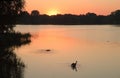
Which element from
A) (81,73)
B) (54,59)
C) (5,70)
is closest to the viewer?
(5,70)

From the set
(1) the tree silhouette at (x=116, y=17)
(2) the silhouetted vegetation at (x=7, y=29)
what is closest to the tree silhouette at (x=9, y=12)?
(2) the silhouetted vegetation at (x=7, y=29)

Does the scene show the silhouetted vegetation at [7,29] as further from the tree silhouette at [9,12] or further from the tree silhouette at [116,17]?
the tree silhouette at [116,17]

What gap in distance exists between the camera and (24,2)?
21.8 metres

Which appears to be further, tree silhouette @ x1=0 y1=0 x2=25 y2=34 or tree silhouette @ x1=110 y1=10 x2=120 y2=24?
tree silhouette @ x1=110 y1=10 x2=120 y2=24

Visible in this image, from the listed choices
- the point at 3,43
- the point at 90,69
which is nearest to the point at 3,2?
the point at 3,43

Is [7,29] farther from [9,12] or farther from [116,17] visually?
[116,17]

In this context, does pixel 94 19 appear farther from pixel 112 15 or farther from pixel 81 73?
pixel 81 73

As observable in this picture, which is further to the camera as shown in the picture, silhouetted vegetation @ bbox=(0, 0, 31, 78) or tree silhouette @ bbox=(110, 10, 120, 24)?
tree silhouette @ bbox=(110, 10, 120, 24)

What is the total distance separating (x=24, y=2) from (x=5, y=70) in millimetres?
4803

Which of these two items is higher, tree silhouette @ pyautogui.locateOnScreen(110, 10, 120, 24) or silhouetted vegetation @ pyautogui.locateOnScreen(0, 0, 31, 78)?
silhouetted vegetation @ pyautogui.locateOnScreen(0, 0, 31, 78)

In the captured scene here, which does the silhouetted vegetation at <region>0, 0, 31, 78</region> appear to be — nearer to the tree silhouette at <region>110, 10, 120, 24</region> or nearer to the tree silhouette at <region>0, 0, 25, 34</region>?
the tree silhouette at <region>0, 0, 25, 34</region>

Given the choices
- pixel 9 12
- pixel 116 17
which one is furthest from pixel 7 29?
pixel 116 17

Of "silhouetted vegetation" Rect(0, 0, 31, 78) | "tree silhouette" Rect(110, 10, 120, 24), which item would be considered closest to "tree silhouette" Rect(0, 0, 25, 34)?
"silhouetted vegetation" Rect(0, 0, 31, 78)

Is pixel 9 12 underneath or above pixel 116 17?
above
